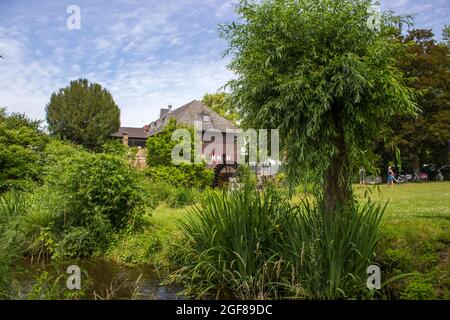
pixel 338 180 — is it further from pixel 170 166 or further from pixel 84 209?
pixel 170 166

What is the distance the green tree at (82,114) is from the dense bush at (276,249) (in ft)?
119

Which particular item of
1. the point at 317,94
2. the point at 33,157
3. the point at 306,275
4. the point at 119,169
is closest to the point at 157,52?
the point at 119,169

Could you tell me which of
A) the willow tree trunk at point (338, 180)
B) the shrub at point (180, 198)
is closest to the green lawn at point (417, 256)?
the willow tree trunk at point (338, 180)

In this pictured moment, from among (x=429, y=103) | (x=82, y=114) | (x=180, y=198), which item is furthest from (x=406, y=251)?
(x=82, y=114)

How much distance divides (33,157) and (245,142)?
11.2m

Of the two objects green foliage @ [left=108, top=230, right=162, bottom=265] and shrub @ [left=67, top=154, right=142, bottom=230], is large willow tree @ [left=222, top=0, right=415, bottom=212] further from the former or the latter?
shrub @ [left=67, top=154, right=142, bottom=230]

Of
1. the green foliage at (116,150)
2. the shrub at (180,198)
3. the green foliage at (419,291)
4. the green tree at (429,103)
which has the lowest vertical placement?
the green foliage at (419,291)

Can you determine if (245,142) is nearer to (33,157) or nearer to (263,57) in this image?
(263,57)

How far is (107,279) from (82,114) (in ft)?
124

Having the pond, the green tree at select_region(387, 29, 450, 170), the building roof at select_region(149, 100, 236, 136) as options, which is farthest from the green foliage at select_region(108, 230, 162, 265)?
the building roof at select_region(149, 100, 236, 136)

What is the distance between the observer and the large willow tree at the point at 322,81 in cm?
523

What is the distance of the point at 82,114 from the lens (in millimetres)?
41688

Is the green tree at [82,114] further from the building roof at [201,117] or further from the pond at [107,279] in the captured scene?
the pond at [107,279]
